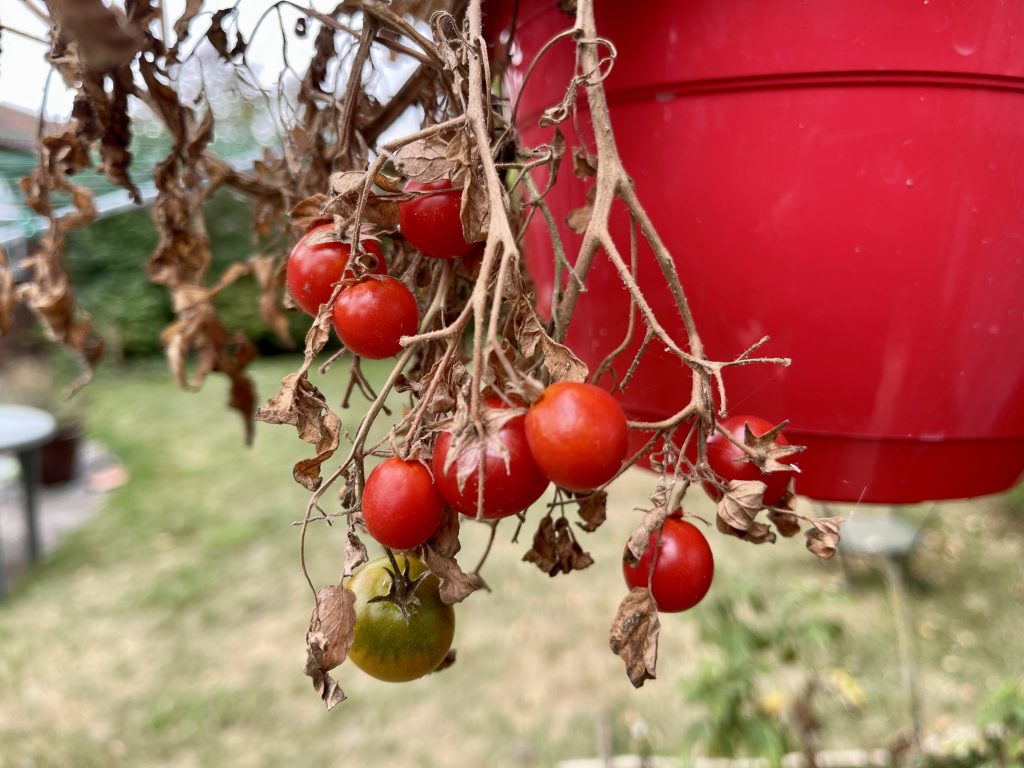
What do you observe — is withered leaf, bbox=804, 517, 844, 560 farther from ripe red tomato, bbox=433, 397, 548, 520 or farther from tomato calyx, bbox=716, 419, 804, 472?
ripe red tomato, bbox=433, 397, 548, 520

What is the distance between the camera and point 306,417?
399 mm

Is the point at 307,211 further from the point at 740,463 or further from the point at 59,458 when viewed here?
the point at 59,458

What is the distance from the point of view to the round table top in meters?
2.99

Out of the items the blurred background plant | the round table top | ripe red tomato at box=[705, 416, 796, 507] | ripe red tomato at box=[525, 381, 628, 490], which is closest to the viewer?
ripe red tomato at box=[525, 381, 628, 490]

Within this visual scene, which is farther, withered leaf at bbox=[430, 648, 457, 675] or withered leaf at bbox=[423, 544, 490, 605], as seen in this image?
withered leaf at bbox=[430, 648, 457, 675]

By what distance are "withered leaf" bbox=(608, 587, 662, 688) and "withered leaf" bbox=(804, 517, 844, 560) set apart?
82 millimetres

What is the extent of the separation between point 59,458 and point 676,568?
4.36 meters

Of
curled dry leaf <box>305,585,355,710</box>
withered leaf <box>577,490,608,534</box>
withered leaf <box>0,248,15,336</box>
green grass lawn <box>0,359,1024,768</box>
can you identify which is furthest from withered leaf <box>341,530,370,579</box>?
green grass lawn <box>0,359,1024,768</box>

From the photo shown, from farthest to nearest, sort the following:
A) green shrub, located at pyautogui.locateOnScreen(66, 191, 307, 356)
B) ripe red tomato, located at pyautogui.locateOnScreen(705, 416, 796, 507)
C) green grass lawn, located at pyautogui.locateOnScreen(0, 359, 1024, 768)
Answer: green shrub, located at pyautogui.locateOnScreen(66, 191, 307, 356) → green grass lawn, located at pyautogui.locateOnScreen(0, 359, 1024, 768) → ripe red tomato, located at pyautogui.locateOnScreen(705, 416, 796, 507)

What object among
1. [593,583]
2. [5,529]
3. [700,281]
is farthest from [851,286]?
[5,529]

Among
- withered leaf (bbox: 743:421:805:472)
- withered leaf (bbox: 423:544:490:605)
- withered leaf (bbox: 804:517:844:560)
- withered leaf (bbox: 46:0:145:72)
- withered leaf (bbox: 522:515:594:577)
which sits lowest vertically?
withered leaf (bbox: 522:515:594:577)

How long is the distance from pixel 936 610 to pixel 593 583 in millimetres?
1029

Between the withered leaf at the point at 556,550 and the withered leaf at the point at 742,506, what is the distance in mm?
92

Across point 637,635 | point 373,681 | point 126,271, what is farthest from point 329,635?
point 126,271
